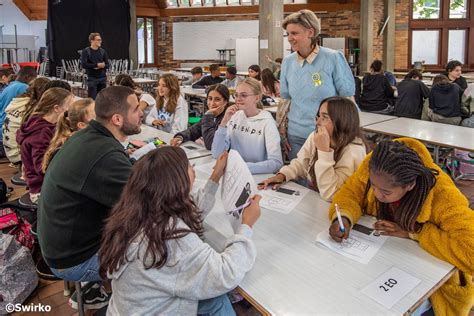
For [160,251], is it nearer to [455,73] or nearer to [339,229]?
[339,229]

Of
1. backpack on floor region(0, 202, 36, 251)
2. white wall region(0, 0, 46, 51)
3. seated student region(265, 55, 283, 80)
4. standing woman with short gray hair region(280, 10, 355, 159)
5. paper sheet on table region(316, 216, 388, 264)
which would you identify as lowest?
backpack on floor region(0, 202, 36, 251)

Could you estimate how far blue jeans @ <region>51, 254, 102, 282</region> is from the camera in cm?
179

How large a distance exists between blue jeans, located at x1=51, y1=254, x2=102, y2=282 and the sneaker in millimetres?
526

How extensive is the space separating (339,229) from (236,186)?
0.44 metres

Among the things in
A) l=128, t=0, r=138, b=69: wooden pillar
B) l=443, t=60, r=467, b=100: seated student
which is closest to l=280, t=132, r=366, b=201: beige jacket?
l=443, t=60, r=467, b=100: seated student

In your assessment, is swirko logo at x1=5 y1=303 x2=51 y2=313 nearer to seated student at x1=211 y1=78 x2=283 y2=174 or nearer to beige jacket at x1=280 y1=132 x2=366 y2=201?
seated student at x1=211 y1=78 x2=283 y2=174

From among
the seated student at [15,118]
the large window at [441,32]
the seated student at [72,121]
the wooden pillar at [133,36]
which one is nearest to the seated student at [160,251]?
→ the seated student at [72,121]

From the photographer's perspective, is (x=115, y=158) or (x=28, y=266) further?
(x=28, y=266)

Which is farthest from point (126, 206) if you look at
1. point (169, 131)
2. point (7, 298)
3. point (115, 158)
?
point (169, 131)

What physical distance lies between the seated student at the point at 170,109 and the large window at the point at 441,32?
1000 centimetres

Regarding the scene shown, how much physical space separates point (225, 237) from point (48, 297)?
149 centimetres

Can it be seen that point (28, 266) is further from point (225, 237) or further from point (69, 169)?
point (225, 237)

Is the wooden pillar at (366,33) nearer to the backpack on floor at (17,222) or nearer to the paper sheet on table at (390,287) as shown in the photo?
the backpack on floor at (17,222)

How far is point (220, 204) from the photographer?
2.03 meters
